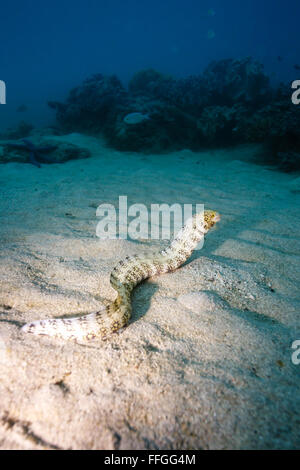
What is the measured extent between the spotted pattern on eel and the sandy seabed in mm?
103

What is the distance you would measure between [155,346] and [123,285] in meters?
0.87

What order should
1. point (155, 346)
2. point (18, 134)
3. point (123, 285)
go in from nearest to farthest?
1. point (155, 346)
2. point (123, 285)
3. point (18, 134)

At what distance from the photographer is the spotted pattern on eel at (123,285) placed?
2.17 metres

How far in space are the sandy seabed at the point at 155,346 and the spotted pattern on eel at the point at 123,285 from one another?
103 mm

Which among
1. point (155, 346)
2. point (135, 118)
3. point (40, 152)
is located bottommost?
point (155, 346)

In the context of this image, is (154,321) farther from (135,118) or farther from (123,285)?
(135,118)

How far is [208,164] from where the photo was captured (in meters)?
11.2

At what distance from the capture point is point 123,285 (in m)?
2.80

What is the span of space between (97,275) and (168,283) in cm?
98

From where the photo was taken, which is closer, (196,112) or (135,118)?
(135,118)

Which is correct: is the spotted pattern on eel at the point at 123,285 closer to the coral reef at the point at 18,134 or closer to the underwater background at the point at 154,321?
the underwater background at the point at 154,321

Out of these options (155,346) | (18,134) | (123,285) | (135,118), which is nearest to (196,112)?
(135,118)

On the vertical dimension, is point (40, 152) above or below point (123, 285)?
above
